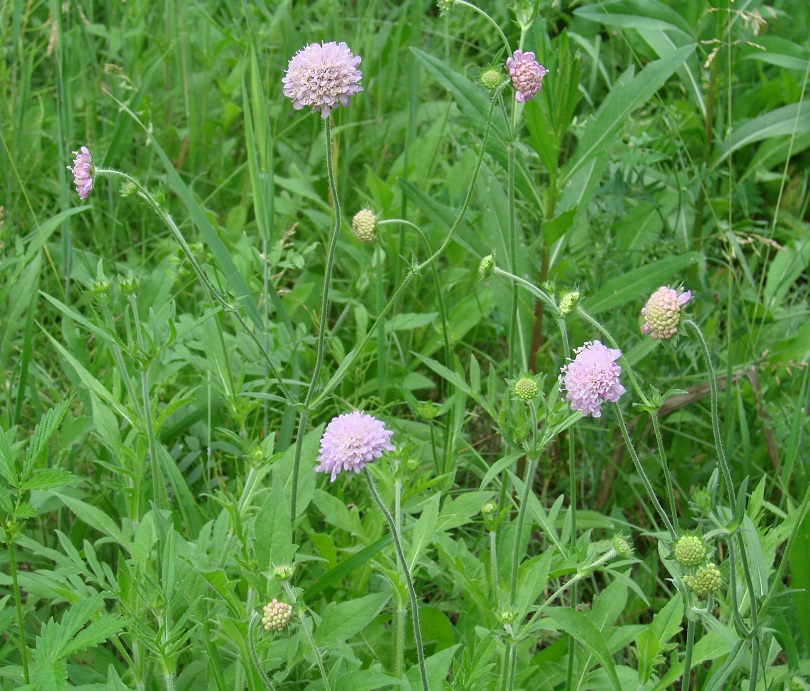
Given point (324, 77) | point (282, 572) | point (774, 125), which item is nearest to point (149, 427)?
point (282, 572)

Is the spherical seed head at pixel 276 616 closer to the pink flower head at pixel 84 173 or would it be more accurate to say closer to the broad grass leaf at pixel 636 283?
the pink flower head at pixel 84 173

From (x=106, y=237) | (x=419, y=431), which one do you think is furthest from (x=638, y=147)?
(x=106, y=237)

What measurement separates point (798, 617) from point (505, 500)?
638mm

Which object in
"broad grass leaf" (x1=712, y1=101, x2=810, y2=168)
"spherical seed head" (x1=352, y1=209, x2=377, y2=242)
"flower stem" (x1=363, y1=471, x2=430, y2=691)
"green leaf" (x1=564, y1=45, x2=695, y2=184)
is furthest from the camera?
"broad grass leaf" (x1=712, y1=101, x2=810, y2=168)

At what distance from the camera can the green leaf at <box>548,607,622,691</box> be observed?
1564 mm

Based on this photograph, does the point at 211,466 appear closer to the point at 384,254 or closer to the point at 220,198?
the point at 384,254

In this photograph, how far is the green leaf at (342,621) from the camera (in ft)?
5.53

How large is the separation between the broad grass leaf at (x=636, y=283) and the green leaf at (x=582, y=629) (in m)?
0.98

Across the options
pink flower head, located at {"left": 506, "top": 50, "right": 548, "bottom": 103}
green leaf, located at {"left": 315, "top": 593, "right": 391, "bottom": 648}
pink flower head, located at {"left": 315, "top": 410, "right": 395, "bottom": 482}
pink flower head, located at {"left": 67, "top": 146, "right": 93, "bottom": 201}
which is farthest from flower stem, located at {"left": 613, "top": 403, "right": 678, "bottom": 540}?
pink flower head, located at {"left": 67, "top": 146, "right": 93, "bottom": 201}

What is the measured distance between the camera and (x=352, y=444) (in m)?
1.41

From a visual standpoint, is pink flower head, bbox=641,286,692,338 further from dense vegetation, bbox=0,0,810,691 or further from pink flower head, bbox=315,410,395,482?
pink flower head, bbox=315,410,395,482

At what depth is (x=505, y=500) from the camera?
2.17 metres

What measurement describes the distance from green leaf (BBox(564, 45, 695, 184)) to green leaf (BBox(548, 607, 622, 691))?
3.84ft

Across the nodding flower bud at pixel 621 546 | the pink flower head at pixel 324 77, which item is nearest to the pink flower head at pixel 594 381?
the nodding flower bud at pixel 621 546
